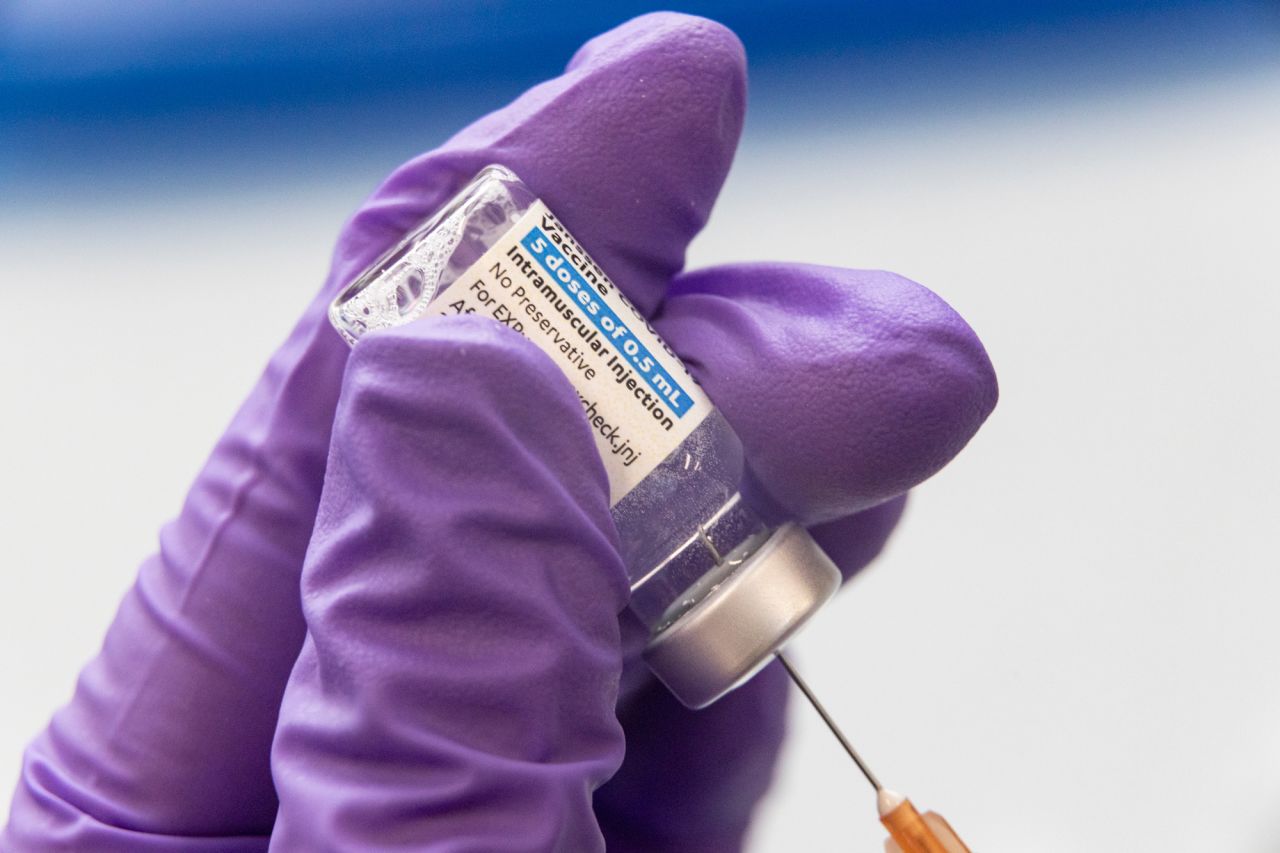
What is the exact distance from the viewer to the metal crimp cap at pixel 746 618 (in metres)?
0.64

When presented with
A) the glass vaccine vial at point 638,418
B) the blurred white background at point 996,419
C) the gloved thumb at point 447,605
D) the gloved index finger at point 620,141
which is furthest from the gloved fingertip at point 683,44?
the blurred white background at point 996,419

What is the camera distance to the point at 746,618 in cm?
64

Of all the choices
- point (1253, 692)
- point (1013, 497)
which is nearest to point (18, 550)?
point (1013, 497)

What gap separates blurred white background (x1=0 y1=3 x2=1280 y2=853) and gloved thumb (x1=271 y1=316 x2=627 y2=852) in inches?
11.3

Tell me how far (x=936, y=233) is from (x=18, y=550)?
0.84m

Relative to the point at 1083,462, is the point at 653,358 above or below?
above

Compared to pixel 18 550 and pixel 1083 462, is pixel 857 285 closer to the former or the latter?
A: pixel 1083 462

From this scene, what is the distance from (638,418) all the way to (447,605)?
14 centimetres

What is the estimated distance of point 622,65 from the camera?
699mm

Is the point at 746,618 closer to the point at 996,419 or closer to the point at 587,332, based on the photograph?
the point at 587,332

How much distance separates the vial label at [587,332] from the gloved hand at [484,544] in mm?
32

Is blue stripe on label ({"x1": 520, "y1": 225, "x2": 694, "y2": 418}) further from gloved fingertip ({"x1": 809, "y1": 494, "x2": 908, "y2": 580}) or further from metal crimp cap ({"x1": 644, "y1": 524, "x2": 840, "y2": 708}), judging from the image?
gloved fingertip ({"x1": 809, "y1": 494, "x2": 908, "y2": 580})

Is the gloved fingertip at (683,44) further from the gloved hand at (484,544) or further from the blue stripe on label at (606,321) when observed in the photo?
the blue stripe on label at (606,321)

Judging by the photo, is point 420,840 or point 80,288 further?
point 80,288
